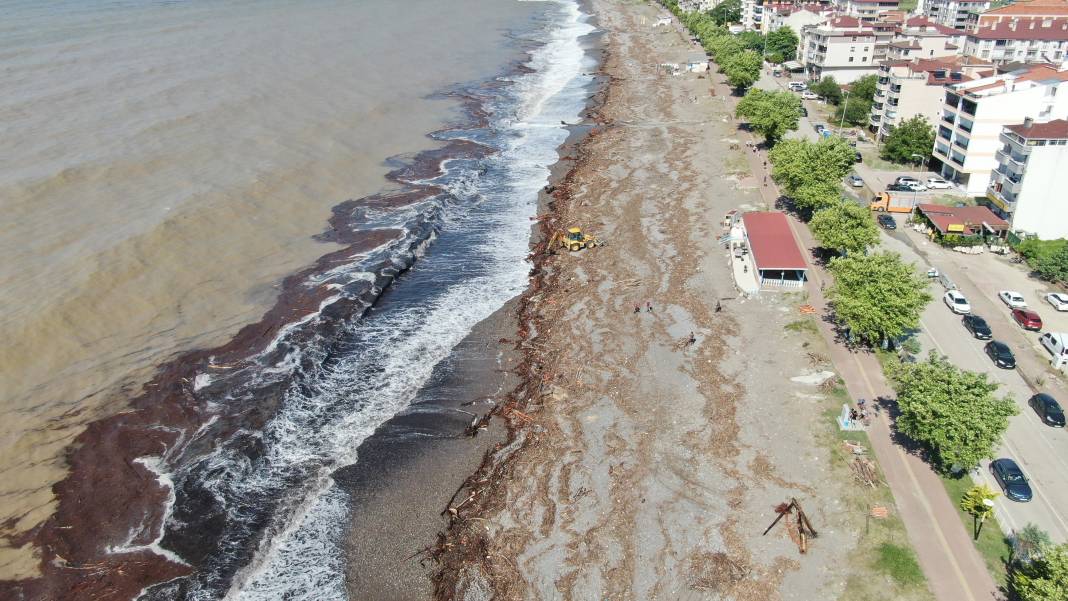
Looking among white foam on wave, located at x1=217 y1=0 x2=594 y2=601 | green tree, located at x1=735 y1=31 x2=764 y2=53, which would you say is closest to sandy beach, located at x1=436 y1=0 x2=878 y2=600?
white foam on wave, located at x1=217 y1=0 x2=594 y2=601

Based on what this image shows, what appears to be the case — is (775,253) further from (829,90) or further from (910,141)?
(829,90)

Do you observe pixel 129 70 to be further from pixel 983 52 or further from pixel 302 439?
pixel 983 52

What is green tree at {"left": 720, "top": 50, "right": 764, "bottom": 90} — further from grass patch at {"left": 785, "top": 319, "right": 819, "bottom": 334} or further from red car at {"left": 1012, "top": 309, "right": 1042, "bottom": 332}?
grass patch at {"left": 785, "top": 319, "right": 819, "bottom": 334}

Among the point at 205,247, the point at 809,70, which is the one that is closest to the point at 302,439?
the point at 205,247

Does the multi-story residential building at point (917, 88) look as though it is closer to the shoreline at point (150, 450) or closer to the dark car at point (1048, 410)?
the dark car at point (1048, 410)

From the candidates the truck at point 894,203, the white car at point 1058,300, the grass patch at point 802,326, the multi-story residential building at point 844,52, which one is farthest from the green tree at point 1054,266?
the multi-story residential building at point 844,52
